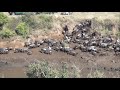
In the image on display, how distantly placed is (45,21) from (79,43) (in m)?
2.97

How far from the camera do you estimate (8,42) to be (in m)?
23.4

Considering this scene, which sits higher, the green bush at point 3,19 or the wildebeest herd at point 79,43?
the green bush at point 3,19

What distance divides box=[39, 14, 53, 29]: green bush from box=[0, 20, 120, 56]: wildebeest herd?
1.12 meters

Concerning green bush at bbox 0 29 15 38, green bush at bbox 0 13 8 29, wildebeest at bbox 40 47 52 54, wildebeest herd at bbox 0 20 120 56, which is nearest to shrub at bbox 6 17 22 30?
green bush at bbox 0 13 8 29

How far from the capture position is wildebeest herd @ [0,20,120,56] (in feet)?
75.8

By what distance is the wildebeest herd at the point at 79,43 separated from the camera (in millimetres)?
23094

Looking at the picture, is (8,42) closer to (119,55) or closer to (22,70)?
(22,70)

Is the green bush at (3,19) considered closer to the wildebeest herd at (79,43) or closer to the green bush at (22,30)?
the green bush at (22,30)

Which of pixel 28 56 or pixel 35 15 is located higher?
pixel 35 15

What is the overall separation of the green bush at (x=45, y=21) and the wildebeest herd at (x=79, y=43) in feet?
3.68

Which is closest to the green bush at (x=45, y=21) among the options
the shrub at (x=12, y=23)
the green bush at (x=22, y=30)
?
the green bush at (x=22, y=30)

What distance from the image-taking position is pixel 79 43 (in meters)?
24.6

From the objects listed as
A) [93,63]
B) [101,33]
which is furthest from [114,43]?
[93,63]
